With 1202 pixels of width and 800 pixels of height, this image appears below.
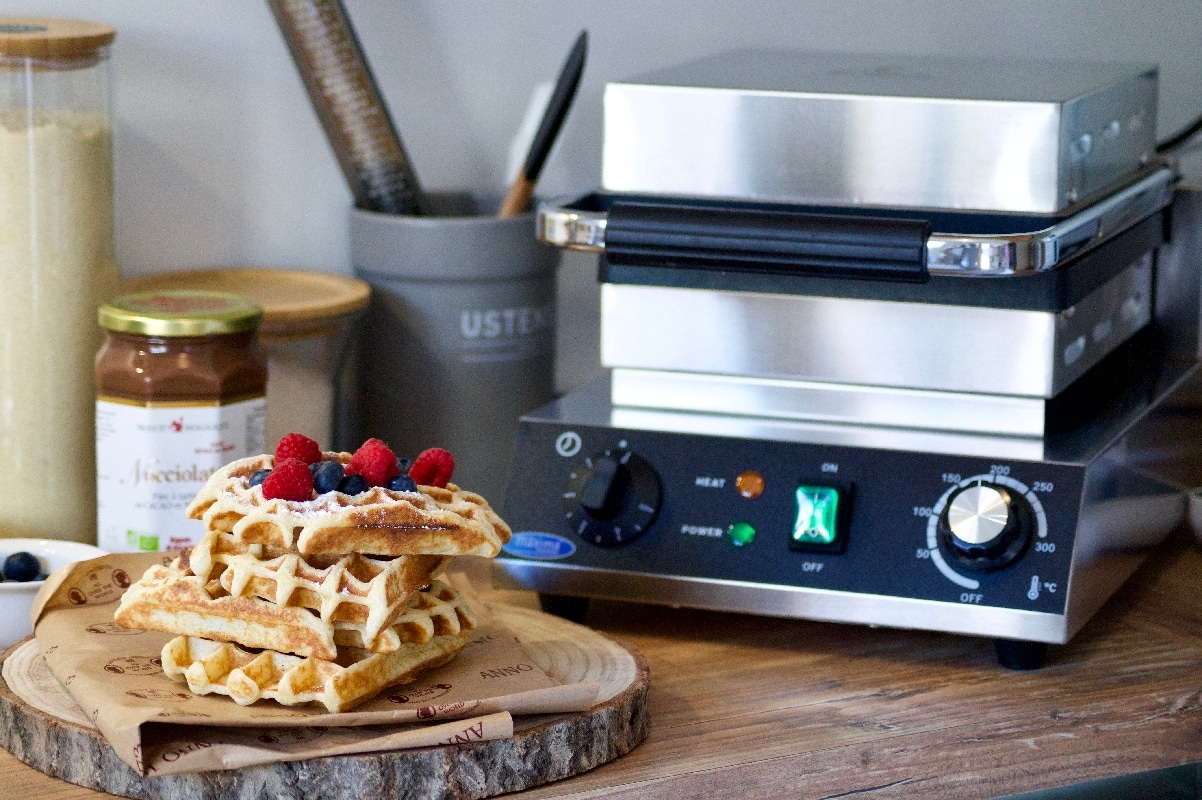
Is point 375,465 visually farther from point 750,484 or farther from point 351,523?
point 750,484

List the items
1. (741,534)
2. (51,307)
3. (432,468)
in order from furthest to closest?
1. (51,307)
2. (741,534)
3. (432,468)

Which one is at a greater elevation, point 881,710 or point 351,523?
point 351,523

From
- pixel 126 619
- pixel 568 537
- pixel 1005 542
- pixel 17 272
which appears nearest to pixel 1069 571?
pixel 1005 542

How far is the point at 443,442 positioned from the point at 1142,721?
597mm

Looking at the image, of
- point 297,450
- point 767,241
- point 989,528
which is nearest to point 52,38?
point 297,450

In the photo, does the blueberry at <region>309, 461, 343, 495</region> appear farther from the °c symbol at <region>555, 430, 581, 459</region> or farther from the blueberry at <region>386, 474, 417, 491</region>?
the °c symbol at <region>555, 430, 581, 459</region>

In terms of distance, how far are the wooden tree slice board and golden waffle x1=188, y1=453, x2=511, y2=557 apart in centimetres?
10

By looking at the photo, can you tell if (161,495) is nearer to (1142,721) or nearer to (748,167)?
(748,167)

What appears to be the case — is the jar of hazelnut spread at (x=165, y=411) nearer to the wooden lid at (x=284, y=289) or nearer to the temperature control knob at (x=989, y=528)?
the wooden lid at (x=284, y=289)

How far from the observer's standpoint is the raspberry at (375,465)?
2.76ft

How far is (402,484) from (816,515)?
0.88ft

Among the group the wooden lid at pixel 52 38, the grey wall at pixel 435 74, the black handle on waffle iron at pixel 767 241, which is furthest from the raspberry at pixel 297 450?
the grey wall at pixel 435 74

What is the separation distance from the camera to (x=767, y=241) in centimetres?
95

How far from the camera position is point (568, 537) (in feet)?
3.31
